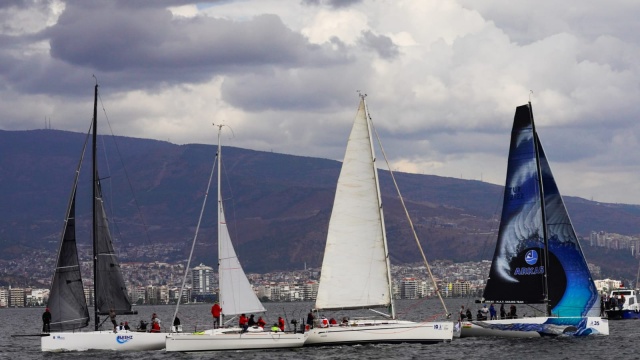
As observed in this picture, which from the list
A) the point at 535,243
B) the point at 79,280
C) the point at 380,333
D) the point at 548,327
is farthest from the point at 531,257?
the point at 79,280

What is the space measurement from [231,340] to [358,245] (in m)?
8.12

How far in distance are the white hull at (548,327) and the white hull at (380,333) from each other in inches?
259

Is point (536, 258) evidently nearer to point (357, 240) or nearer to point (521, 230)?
point (521, 230)

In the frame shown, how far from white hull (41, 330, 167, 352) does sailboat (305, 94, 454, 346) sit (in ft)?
30.6

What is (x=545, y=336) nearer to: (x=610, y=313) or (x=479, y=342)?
(x=479, y=342)

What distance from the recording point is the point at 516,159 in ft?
227

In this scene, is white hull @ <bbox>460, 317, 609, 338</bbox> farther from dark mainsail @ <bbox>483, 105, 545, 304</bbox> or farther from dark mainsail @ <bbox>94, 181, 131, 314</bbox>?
dark mainsail @ <bbox>94, 181, 131, 314</bbox>

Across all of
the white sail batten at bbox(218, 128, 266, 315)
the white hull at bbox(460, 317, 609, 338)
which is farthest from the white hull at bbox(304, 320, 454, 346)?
the white hull at bbox(460, 317, 609, 338)

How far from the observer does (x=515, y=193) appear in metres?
69.4

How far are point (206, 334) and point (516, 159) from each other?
2042 centimetres

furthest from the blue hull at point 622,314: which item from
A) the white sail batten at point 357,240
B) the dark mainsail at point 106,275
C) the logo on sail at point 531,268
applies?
the dark mainsail at point 106,275

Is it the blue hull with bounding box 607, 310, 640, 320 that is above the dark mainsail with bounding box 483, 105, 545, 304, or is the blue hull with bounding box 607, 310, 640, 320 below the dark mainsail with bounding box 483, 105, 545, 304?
below

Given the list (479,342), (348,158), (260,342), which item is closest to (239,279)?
(260,342)

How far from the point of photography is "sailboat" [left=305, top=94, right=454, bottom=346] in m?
62.8
